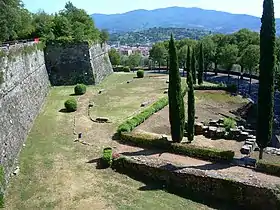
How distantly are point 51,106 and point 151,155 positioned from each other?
15.3 meters

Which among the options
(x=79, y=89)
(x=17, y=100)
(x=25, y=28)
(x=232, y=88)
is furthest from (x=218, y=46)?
(x=17, y=100)

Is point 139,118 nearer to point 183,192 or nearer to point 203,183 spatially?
point 183,192

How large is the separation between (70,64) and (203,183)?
99.4 feet

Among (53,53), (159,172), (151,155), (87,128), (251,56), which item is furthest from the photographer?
(251,56)

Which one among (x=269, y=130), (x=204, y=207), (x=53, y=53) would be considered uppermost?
(x=53, y=53)

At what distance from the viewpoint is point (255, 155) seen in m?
20.5

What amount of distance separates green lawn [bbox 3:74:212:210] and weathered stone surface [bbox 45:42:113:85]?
16.3m

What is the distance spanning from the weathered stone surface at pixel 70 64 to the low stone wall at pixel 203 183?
25.3 meters

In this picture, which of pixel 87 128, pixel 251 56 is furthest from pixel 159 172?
pixel 251 56

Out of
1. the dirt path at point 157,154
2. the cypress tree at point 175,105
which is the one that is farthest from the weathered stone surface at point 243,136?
the dirt path at point 157,154

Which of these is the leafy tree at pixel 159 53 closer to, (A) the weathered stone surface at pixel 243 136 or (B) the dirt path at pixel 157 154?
(B) the dirt path at pixel 157 154

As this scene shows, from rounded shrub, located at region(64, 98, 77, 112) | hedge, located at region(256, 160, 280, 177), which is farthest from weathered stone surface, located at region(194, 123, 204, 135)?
rounded shrub, located at region(64, 98, 77, 112)

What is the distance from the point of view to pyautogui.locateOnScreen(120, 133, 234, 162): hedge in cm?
1884

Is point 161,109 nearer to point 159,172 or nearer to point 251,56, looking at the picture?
point 159,172
